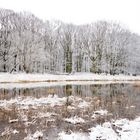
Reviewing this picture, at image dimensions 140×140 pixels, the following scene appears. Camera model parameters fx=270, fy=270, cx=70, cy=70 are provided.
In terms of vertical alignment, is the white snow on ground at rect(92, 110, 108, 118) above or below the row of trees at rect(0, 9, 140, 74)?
below

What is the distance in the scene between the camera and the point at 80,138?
29.9ft

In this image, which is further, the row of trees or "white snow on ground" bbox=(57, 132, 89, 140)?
the row of trees

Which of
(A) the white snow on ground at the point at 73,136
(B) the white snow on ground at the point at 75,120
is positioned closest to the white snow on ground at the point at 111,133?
(A) the white snow on ground at the point at 73,136

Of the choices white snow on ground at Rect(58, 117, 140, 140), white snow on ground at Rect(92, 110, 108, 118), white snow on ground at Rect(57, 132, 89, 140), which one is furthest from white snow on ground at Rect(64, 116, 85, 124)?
white snow on ground at Rect(57, 132, 89, 140)

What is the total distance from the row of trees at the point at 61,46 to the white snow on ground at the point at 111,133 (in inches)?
1915

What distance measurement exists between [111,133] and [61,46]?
68510mm

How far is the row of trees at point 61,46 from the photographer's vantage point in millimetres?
A: 58500

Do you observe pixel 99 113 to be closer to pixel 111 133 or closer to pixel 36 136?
pixel 111 133

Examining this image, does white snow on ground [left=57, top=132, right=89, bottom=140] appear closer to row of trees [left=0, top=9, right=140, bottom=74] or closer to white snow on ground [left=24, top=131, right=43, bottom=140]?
white snow on ground [left=24, top=131, right=43, bottom=140]

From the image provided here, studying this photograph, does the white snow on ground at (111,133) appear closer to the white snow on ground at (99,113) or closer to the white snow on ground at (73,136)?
the white snow on ground at (73,136)

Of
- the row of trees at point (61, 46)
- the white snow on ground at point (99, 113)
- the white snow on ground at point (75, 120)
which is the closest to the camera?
the white snow on ground at point (75, 120)

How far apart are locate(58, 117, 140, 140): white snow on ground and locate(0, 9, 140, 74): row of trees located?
1915 inches

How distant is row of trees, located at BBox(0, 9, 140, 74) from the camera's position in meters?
58.5

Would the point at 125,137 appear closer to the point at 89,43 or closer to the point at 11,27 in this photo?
the point at 11,27
